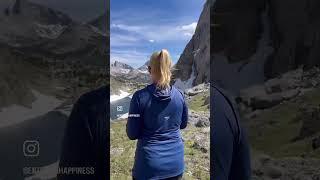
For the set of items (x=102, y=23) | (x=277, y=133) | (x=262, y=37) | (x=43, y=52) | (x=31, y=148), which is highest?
(x=102, y=23)

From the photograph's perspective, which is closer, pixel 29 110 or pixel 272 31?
pixel 272 31

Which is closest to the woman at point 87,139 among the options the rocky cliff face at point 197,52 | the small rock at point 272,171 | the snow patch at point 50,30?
the snow patch at point 50,30

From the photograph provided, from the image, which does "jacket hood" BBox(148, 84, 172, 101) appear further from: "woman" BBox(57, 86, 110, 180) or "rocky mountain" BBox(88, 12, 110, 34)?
"rocky mountain" BBox(88, 12, 110, 34)

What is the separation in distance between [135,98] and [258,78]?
1.42 metres

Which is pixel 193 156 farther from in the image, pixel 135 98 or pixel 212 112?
pixel 135 98

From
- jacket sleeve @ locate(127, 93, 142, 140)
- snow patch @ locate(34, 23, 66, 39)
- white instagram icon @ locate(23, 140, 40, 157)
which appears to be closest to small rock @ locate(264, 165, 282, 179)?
jacket sleeve @ locate(127, 93, 142, 140)

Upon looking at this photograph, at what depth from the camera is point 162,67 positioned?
3389 mm

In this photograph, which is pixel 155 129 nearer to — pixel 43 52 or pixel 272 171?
pixel 272 171

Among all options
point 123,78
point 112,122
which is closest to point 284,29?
point 123,78

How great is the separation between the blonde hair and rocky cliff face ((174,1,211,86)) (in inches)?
27.9

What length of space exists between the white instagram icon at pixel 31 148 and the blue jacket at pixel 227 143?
5.60 ft

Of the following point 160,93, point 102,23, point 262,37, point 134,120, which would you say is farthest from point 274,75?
point 102,23

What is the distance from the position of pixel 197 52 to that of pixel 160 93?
404cm

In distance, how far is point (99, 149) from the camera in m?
4.40
